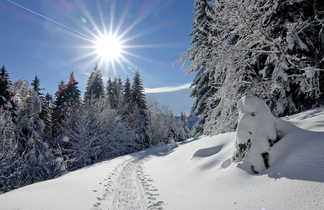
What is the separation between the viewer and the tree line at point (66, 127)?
13.3 m

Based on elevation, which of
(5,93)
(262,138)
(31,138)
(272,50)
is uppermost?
(5,93)

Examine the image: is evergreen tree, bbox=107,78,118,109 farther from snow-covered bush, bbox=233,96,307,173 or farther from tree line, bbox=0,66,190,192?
snow-covered bush, bbox=233,96,307,173

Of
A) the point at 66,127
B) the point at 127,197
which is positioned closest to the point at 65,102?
the point at 66,127

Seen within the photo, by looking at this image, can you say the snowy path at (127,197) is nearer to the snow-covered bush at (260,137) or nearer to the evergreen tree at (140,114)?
the snow-covered bush at (260,137)

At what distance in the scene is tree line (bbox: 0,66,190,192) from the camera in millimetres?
13312

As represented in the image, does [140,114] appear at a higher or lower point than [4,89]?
lower

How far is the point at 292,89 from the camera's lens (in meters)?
6.46

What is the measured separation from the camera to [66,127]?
77.2 ft

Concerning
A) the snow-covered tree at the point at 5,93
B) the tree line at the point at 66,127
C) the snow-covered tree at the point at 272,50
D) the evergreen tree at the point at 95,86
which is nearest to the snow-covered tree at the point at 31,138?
the tree line at the point at 66,127

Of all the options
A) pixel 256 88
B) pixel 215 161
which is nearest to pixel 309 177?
pixel 215 161

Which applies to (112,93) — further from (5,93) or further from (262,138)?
(262,138)

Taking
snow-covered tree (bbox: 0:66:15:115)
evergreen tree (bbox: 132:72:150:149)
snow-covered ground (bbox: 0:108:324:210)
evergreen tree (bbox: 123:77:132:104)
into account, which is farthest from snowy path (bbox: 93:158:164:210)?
evergreen tree (bbox: 123:77:132:104)

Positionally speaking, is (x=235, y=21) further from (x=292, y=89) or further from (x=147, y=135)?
(x=147, y=135)

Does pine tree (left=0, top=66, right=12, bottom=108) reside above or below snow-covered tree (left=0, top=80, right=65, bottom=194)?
above
